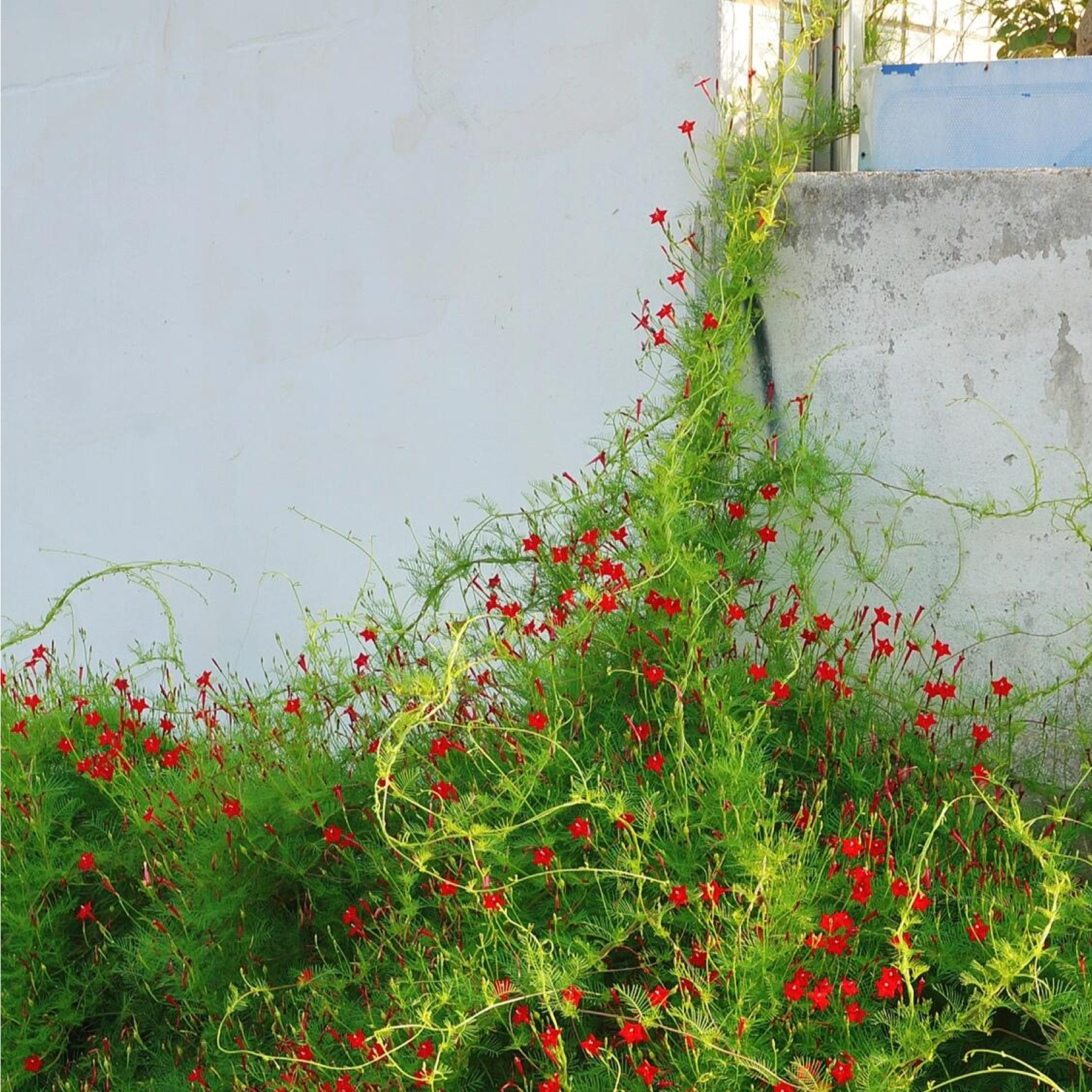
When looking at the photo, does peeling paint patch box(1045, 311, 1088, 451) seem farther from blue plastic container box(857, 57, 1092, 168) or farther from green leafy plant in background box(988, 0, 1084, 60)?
green leafy plant in background box(988, 0, 1084, 60)

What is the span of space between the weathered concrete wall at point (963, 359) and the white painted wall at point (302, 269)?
1.24 feet

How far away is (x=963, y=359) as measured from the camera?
297cm

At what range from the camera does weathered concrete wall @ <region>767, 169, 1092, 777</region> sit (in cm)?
290

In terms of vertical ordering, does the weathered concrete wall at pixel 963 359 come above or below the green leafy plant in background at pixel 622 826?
above

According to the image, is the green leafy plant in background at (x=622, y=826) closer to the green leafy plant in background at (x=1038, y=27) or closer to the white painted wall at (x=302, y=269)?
the white painted wall at (x=302, y=269)

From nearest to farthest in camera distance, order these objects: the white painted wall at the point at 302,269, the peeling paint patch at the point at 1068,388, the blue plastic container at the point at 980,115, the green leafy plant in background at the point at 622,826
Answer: the green leafy plant in background at the point at 622,826, the peeling paint patch at the point at 1068,388, the blue plastic container at the point at 980,115, the white painted wall at the point at 302,269

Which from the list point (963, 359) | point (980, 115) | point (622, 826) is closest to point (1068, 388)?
point (963, 359)

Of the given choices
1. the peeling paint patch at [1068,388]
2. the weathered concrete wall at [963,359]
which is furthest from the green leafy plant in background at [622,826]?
the peeling paint patch at [1068,388]

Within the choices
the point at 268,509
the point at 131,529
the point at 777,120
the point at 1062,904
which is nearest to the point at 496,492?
the point at 268,509

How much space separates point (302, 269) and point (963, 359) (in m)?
1.82

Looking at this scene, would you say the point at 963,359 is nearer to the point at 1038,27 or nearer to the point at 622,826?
the point at 1038,27

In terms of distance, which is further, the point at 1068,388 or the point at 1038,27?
the point at 1038,27

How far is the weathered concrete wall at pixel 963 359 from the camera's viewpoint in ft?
9.51

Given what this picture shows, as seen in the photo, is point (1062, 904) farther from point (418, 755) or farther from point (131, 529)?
point (131, 529)
